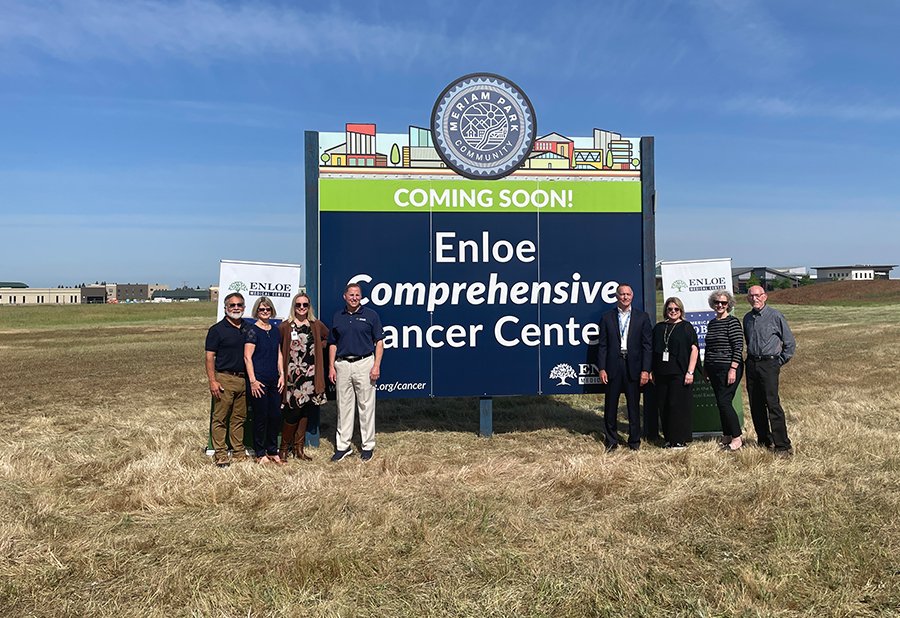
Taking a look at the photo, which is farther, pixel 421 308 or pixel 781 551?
pixel 421 308

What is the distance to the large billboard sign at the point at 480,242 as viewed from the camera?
7.40 meters

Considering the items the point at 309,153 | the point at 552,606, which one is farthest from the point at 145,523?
the point at 309,153

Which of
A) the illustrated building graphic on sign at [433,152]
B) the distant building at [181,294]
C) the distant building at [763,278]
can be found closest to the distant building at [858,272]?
the distant building at [763,278]

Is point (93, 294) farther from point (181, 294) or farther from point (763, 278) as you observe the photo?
point (763, 278)

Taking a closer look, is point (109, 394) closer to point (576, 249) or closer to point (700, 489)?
point (576, 249)

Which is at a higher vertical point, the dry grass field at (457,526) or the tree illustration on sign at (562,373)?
the tree illustration on sign at (562,373)

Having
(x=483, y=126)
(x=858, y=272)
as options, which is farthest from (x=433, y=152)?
(x=858, y=272)

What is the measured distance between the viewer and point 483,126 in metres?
7.45

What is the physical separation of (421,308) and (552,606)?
4510 mm

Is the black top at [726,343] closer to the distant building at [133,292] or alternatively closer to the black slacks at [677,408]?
the black slacks at [677,408]

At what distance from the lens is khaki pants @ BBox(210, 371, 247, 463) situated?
639 cm

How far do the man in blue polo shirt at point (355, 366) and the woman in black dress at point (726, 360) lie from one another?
11.9ft

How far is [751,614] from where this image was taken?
131 inches

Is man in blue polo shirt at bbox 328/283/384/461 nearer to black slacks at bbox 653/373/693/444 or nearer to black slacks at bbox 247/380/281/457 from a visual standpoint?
black slacks at bbox 247/380/281/457
